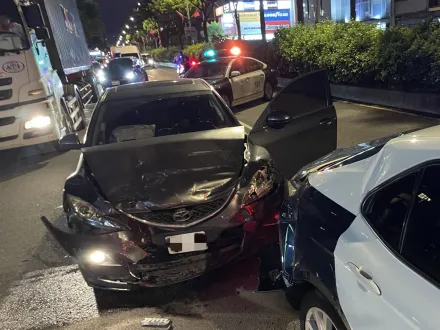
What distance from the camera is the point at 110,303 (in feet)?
11.7

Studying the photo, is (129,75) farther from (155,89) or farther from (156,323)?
(156,323)

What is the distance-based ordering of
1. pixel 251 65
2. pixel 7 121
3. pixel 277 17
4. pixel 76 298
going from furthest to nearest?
pixel 277 17 → pixel 251 65 → pixel 7 121 → pixel 76 298

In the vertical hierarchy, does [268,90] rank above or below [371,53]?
below

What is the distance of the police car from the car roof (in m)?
6.20

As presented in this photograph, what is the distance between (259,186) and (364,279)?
179 cm

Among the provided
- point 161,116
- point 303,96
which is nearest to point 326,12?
point 303,96

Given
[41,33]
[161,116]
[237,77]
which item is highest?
[41,33]

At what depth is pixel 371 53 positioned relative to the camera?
33.8ft

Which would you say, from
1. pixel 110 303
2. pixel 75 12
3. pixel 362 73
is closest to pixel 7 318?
pixel 110 303

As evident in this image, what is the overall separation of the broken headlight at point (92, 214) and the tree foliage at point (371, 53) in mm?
7393

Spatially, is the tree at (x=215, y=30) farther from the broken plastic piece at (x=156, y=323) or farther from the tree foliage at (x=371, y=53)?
the broken plastic piece at (x=156, y=323)

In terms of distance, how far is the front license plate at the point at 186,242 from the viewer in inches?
127

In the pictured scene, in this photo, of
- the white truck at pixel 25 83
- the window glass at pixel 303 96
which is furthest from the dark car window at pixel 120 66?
the window glass at pixel 303 96

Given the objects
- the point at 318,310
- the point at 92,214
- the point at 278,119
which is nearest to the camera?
the point at 318,310
